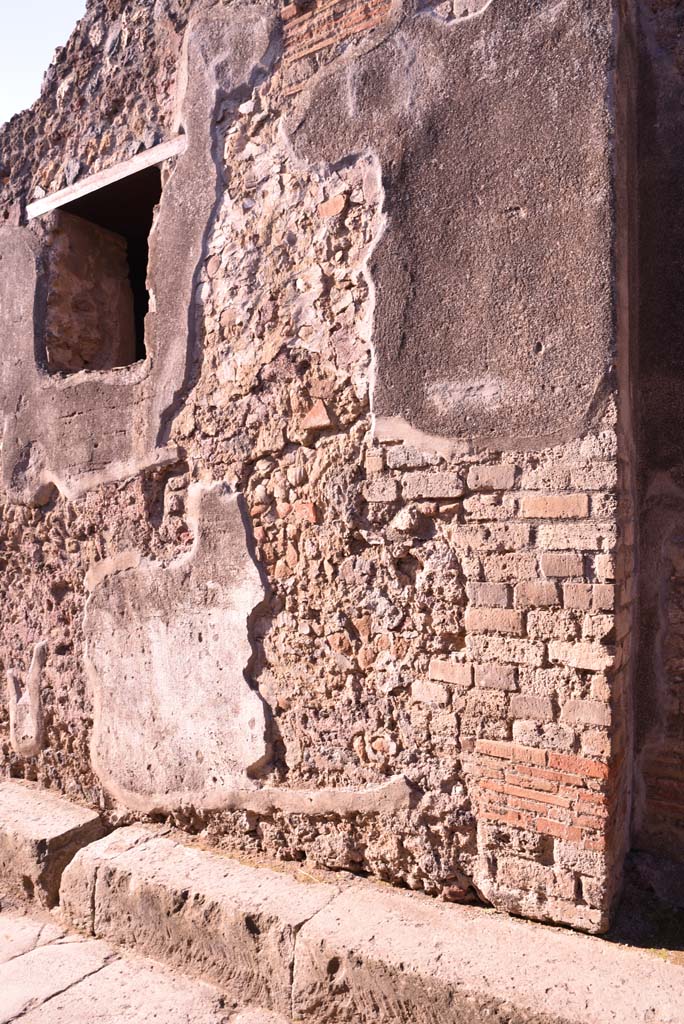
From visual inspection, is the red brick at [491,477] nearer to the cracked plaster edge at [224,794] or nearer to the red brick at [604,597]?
the red brick at [604,597]

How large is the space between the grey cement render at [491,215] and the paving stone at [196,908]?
1502 millimetres

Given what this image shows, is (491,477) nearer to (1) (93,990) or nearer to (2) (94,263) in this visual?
(1) (93,990)

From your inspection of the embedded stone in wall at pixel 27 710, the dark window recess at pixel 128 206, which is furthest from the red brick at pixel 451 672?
the dark window recess at pixel 128 206

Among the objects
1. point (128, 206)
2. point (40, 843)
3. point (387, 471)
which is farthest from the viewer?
point (128, 206)

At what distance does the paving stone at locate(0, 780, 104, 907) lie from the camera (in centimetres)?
302

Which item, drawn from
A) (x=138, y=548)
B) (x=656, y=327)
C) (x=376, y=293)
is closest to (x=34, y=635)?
(x=138, y=548)

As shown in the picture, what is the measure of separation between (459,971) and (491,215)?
2.02 m

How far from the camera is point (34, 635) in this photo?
350 cm

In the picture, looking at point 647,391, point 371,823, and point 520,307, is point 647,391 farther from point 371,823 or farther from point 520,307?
point 371,823

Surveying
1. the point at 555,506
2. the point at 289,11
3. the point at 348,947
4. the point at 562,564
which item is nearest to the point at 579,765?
the point at 562,564

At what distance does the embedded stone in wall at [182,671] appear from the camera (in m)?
2.79

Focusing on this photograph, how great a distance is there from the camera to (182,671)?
2934 millimetres

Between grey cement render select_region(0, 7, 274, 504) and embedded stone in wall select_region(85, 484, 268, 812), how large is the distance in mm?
411

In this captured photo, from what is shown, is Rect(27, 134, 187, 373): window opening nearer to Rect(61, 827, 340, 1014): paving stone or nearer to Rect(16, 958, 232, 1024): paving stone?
Rect(61, 827, 340, 1014): paving stone
